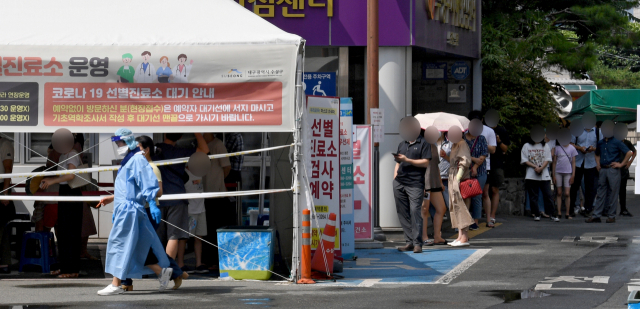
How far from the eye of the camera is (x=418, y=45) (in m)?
14.6

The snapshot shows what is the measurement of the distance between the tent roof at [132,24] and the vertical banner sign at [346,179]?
1.96m

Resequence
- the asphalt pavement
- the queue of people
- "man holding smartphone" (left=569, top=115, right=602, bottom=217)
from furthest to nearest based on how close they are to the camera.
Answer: "man holding smartphone" (left=569, top=115, right=602, bottom=217) < the queue of people < the asphalt pavement

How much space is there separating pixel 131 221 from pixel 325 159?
2.82 meters

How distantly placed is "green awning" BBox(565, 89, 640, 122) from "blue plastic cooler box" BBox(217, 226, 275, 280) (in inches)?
684

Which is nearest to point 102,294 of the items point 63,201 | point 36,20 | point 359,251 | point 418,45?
point 63,201

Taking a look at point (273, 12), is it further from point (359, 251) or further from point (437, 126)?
point (359, 251)

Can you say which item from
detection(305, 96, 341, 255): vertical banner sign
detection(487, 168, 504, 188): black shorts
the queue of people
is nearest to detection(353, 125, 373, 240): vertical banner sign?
the queue of people

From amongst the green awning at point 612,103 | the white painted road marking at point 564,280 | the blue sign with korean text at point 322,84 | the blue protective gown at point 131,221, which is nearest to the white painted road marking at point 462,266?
the white painted road marking at point 564,280

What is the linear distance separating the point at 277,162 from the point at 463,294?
10.8 feet

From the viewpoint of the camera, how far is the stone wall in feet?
57.9

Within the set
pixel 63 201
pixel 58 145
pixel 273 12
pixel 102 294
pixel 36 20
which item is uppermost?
pixel 273 12

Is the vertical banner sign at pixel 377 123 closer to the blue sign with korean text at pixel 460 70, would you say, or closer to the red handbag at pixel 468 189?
the red handbag at pixel 468 189

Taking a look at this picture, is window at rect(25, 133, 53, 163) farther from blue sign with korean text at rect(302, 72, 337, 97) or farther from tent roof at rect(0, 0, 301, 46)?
blue sign with korean text at rect(302, 72, 337, 97)

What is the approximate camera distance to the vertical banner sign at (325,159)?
1013cm
